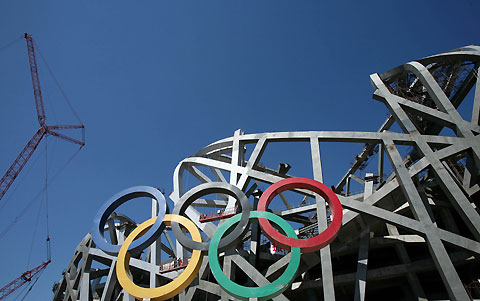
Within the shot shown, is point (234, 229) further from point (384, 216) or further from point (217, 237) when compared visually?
point (384, 216)

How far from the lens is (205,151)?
38.6 meters

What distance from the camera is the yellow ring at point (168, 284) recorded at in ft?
72.6

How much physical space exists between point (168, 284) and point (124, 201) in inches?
431

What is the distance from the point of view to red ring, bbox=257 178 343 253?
71.6 ft

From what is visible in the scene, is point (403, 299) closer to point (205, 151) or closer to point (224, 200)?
point (224, 200)

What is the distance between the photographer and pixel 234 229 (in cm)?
2470

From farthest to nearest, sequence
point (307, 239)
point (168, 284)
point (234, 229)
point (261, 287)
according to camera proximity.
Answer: point (234, 229)
point (168, 284)
point (307, 239)
point (261, 287)

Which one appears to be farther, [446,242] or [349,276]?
[349,276]

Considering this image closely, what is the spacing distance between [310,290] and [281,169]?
1430cm

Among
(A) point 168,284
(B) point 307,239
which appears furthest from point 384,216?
(A) point 168,284

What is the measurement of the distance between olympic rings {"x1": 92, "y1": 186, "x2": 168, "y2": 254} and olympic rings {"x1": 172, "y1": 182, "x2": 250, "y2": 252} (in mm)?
1323

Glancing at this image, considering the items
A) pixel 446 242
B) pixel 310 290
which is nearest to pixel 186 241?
pixel 310 290

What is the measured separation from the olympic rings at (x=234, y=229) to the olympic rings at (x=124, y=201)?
4.34 feet

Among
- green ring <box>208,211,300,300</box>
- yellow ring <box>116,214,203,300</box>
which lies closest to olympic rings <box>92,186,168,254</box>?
yellow ring <box>116,214,203,300</box>
